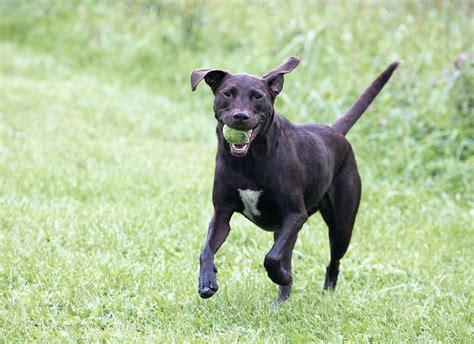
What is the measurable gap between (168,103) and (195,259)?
5.73m

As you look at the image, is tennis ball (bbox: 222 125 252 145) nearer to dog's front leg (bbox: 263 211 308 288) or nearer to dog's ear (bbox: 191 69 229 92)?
dog's ear (bbox: 191 69 229 92)

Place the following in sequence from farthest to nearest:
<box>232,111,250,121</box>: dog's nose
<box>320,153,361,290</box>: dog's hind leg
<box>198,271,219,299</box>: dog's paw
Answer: <box>320,153,361,290</box>: dog's hind leg → <box>198,271,219,299</box>: dog's paw → <box>232,111,250,121</box>: dog's nose

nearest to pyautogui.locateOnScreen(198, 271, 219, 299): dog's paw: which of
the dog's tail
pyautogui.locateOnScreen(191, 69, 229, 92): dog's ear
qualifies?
pyautogui.locateOnScreen(191, 69, 229, 92): dog's ear

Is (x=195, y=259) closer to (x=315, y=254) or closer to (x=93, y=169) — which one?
(x=315, y=254)

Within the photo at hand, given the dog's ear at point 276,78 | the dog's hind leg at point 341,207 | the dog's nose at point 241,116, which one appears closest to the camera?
the dog's nose at point 241,116

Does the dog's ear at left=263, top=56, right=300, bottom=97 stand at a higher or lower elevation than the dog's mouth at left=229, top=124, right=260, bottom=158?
higher

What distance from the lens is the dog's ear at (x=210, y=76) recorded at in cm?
426

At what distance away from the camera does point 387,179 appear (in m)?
7.99

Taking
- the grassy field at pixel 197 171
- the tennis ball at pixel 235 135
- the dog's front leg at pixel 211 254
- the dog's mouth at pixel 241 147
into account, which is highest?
the tennis ball at pixel 235 135

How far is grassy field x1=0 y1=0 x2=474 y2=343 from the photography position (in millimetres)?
4512

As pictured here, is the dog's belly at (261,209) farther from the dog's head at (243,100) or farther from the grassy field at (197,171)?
the grassy field at (197,171)

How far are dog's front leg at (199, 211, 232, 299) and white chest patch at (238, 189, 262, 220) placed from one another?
0.13 m

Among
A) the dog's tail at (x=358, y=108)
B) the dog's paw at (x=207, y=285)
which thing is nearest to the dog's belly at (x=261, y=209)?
the dog's paw at (x=207, y=285)

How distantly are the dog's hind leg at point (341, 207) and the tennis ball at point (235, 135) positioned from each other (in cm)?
119
